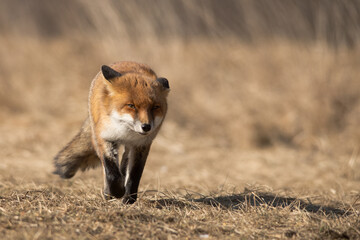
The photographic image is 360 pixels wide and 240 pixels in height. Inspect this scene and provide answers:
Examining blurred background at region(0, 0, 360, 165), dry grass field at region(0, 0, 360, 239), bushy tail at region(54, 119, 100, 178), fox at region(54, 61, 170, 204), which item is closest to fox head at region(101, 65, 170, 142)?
fox at region(54, 61, 170, 204)

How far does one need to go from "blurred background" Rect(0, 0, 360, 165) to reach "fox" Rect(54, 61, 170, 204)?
4965 millimetres

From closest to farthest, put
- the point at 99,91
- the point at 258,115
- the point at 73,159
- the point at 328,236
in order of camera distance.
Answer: the point at 328,236 < the point at 99,91 < the point at 73,159 < the point at 258,115

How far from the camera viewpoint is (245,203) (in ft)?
16.8

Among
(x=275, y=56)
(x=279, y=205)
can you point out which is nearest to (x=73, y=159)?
(x=279, y=205)

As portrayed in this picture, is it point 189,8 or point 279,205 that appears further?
point 189,8

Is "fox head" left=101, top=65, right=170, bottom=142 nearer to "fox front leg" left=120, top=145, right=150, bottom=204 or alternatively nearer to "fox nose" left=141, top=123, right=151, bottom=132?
"fox nose" left=141, top=123, right=151, bottom=132

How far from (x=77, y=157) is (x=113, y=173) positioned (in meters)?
1.01

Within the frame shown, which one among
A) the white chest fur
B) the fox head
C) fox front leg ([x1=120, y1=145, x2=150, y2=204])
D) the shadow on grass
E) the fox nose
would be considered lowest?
the shadow on grass

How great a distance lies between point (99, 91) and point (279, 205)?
254cm

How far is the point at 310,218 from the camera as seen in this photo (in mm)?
4711

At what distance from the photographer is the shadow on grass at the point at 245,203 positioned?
518 centimetres

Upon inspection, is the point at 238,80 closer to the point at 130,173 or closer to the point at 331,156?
the point at 331,156

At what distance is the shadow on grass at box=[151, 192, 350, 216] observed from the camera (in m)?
5.18

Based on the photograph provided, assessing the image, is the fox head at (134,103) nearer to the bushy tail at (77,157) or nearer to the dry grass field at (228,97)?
the bushy tail at (77,157)
